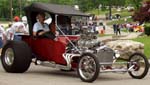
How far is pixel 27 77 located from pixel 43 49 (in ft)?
3.57

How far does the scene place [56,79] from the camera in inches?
508

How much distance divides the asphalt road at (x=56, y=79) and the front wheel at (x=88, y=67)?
0.54 ft

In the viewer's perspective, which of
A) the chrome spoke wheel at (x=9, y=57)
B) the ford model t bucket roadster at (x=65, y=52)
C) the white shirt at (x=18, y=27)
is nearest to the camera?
the ford model t bucket roadster at (x=65, y=52)

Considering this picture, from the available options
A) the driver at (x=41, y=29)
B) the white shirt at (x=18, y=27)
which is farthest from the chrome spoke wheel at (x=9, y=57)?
the white shirt at (x=18, y=27)

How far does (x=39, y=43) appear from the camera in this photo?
1403 cm

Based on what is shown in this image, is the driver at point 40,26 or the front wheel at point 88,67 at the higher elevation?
the driver at point 40,26

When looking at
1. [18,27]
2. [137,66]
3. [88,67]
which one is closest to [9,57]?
[88,67]

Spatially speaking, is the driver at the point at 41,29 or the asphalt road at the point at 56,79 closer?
the asphalt road at the point at 56,79

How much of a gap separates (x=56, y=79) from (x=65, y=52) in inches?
29.5

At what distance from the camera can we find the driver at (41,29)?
13.7 metres

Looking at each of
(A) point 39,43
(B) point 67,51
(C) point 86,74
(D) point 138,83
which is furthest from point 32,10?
(D) point 138,83

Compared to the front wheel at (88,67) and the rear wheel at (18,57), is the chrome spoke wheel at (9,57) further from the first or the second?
the front wheel at (88,67)

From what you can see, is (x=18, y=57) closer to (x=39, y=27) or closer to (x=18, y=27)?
(x=39, y=27)

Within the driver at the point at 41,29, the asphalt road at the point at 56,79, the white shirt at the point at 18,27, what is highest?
the driver at the point at 41,29
